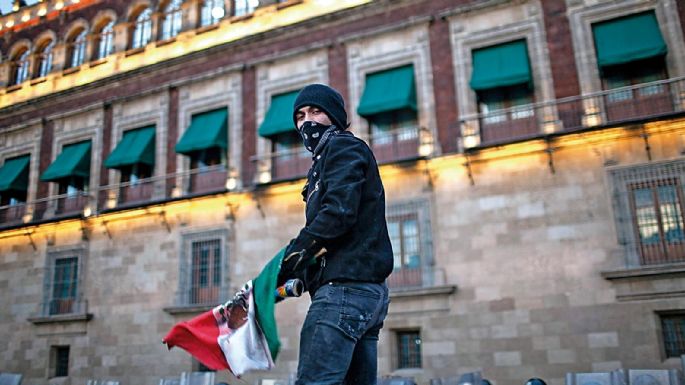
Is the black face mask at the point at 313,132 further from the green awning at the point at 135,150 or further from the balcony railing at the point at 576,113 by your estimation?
the green awning at the point at 135,150

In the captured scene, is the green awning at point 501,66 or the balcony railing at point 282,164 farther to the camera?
the balcony railing at point 282,164

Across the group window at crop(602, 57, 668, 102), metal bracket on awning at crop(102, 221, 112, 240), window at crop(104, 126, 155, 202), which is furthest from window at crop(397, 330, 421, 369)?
metal bracket on awning at crop(102, 221, 112, 240)

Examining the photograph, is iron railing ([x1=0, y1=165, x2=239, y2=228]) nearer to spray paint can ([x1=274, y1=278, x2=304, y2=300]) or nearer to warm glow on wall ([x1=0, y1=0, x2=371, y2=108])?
warm glow on wall ([x1=0, y1=0, x2=371, y2=108])

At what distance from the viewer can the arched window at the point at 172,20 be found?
71.6 ft

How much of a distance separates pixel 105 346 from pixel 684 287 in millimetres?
16045

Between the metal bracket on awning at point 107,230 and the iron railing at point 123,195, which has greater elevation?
the iron railing at point 123,195

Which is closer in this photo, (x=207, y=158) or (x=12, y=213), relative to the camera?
(x=207, y=158)

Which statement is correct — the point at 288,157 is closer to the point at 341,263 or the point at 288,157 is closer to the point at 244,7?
the point at 244,7

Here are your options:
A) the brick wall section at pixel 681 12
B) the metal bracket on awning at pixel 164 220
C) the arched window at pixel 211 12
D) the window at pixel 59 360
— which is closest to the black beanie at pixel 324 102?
the brick wall section at pixel 681 12

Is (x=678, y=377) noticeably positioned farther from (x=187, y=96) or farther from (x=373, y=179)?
(x=187, y=96)

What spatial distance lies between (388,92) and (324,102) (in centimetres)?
1337

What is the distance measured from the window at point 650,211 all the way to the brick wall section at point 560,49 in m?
2.47

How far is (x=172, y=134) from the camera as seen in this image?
66.1 ft

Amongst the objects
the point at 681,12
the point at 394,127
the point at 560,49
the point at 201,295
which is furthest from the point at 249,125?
the point at 681,12
